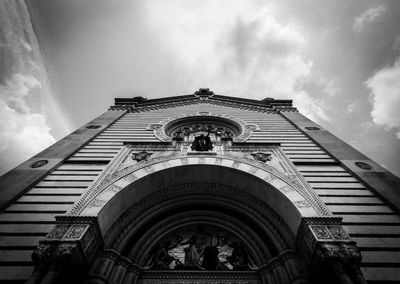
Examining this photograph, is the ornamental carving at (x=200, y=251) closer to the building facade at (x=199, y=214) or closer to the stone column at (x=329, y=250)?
the building facade at (x=199, y=214)

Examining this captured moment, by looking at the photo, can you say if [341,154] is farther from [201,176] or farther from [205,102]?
[205,102]

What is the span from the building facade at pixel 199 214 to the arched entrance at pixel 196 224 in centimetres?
3

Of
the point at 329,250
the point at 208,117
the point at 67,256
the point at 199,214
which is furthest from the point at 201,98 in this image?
the point at 67,256

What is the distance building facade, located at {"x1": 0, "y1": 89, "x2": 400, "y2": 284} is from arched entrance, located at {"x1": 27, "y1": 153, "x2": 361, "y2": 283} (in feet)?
0.10

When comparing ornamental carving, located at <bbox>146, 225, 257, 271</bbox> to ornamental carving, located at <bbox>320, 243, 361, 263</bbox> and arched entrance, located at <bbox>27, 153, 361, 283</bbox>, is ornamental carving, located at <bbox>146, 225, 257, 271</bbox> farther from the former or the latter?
ornamental carving, located at <bbox>320, 243, 361, 263</bbox>

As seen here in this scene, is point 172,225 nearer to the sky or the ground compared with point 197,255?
nearer to the sky

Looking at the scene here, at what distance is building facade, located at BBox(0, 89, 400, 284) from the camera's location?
5395 millimetres

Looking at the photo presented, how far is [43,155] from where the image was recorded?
9.12m

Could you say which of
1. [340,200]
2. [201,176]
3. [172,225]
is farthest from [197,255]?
[340,200]

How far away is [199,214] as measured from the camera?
8391 mm

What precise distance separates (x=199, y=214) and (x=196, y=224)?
13.0 inches

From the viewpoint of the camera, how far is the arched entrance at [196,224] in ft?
19.2

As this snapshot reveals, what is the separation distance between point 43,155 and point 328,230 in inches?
366

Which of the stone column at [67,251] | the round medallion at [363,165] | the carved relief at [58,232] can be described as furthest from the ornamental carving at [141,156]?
the round medallion at [363,165]
